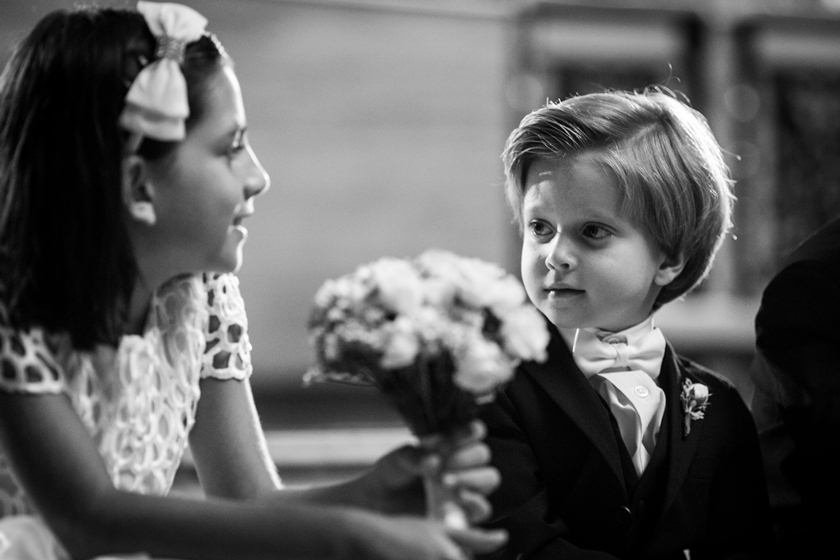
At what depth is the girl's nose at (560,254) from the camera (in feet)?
6.36

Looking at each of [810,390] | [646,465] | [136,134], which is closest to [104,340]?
[136,134]

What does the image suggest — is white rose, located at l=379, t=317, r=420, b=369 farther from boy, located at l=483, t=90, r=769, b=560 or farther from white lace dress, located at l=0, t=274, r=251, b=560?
boy, located at l=483, t=90, r=769, b=560

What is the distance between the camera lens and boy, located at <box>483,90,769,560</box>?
1.91 meters

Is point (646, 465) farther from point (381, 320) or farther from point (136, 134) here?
point (136, 134)

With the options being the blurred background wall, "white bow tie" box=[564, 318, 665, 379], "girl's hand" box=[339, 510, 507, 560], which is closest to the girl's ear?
"girl's hand" box=[339, 510, 507, 560]

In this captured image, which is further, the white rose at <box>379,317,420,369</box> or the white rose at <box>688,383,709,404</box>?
the white rose at <box>688,383,709,404</box>

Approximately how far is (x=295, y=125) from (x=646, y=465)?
422 cm

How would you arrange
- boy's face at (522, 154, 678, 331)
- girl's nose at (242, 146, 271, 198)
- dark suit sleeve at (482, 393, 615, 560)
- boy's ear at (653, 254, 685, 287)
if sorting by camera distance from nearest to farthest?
girl's nose at (242, 146, 271, 198) → dark suit sleeve at (482, 393, 615, 560) → boy's face at (522, 154, 678, 331) → boy's ear at (653, 254, 685, 287)

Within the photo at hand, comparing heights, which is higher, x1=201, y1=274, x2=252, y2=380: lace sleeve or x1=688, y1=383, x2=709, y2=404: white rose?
x1=201, y1=274, x2=252, y2=380: lace sleeve

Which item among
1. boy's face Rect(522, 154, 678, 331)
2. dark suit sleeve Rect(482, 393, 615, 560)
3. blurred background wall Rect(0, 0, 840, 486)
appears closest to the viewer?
dark suit sleeve Rect(482, 393, 615, 560)

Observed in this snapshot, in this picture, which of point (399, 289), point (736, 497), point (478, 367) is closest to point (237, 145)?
point (399, 289)

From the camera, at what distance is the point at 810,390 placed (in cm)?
214

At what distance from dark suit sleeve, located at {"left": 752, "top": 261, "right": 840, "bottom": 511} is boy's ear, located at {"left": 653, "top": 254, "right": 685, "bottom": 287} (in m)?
0.24

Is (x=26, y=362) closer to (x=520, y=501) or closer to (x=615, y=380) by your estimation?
(x=520, y=501)
